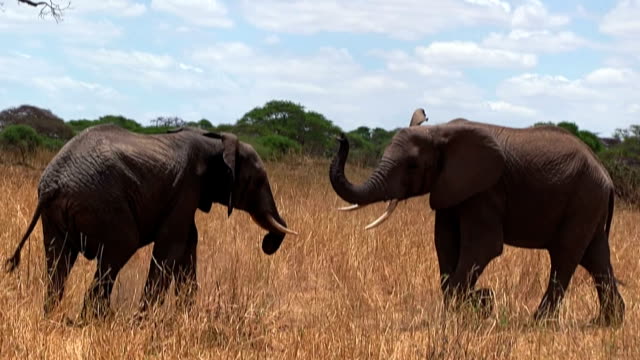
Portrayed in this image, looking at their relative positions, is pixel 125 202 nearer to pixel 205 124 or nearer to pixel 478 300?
pixel 478 300

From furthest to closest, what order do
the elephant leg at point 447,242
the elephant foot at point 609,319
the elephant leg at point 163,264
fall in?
the elephant leg at point 447,242, the elephant foot at point 609,319, the elephant leg at point 163,264

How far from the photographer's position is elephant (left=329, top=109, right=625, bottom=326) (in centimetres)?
691

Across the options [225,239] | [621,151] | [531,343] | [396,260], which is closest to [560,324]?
[531,343]

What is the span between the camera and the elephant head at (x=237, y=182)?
6988mm

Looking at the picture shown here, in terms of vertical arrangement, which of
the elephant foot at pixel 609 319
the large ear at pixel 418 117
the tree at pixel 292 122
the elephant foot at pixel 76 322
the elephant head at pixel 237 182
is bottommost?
the elephant foot at pixel 76 322

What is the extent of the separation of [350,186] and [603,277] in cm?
223

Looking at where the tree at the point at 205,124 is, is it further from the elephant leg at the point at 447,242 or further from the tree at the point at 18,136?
the elephant leg at the point at 447,242

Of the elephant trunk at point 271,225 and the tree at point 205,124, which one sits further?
the tree at point 205,124

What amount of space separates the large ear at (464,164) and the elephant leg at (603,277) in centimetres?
112

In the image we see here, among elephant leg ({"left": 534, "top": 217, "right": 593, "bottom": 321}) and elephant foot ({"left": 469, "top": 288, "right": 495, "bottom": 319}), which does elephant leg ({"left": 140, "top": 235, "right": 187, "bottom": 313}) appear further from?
elephant leg ({"left": 534, "top": 217, "right": 593, "bottom": 321})

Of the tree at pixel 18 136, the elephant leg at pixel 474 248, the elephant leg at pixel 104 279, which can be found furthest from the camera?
the tree at pixel 18 136

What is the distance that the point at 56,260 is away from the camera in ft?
20.5

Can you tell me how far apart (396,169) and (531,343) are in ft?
6.01

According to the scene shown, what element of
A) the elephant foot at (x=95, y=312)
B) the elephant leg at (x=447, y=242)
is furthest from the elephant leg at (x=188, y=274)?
the elephant leg at (x=447, y=242)
